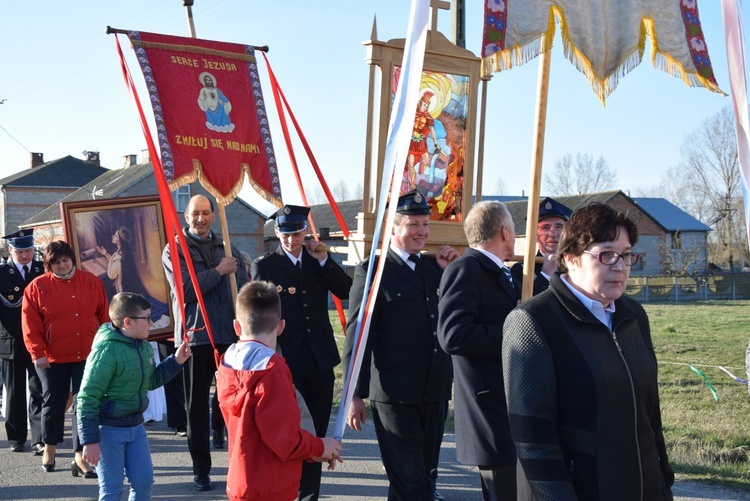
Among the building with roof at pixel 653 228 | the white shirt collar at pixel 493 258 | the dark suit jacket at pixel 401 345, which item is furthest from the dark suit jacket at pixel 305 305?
the building with roof at pixel 653 228

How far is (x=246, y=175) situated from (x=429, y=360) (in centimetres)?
260

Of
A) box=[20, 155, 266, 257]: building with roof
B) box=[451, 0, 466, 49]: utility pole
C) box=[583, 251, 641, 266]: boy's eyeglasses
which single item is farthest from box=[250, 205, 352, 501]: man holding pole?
box=[20, 155, 266, 257]: building with roof

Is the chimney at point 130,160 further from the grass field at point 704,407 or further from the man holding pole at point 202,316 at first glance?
the man holding pole at point 202,316

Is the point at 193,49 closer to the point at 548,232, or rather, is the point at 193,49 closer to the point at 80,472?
the point at 548,232

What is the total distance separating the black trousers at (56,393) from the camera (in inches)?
290

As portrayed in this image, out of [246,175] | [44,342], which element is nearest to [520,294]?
[246,175]

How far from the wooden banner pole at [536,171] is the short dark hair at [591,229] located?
1165 millimetres

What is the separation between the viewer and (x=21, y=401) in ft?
27.2

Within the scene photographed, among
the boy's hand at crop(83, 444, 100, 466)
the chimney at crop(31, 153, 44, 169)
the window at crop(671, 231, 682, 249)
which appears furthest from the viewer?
the chimney at crop(31, 153, 44, 169)

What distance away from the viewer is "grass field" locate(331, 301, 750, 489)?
7000 mm

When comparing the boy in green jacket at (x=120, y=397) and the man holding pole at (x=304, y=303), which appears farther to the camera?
the man holding pole at (x=304, y=303)

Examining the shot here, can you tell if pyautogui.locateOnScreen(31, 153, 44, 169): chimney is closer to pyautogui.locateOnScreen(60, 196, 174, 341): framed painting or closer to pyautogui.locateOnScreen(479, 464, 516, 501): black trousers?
pyautogui.locateOnScreen(60, 196, 174, 341): framed painting

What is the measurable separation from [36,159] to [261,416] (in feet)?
204

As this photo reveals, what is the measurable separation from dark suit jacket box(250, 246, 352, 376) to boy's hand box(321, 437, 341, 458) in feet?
5.69
